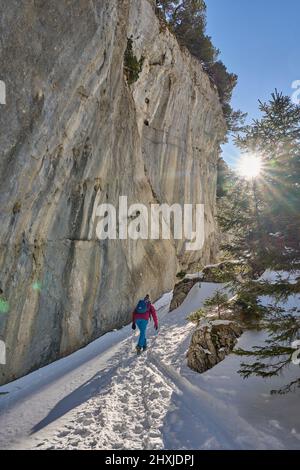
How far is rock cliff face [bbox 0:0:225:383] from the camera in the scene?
9.87m

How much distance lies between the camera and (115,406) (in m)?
7.38

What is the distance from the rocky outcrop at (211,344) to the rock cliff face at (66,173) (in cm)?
547

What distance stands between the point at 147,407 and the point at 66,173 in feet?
29.8

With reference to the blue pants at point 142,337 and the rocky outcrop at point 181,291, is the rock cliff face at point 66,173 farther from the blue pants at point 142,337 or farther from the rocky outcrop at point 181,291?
the blue pants at point 142,337

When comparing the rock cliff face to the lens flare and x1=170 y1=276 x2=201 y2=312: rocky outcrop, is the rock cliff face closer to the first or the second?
x1=170 y1=276 x2=201 y2=312: rocky outcrop

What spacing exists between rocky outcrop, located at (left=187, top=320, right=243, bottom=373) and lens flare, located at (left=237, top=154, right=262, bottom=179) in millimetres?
4877

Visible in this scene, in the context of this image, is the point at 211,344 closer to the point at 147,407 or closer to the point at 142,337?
the point at 142,337

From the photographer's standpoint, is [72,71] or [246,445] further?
[72,71]

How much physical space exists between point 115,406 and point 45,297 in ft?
18.8

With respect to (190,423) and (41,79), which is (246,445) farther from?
(41,79)

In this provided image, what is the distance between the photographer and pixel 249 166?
443 inches

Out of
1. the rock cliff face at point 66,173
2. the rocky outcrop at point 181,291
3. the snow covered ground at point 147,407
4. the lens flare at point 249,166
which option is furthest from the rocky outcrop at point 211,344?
the rocky outcrop at point 181,291
